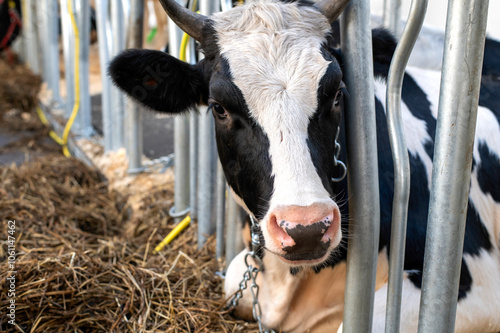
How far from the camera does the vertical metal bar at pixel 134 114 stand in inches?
135

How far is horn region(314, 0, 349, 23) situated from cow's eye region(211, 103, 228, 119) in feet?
1.62

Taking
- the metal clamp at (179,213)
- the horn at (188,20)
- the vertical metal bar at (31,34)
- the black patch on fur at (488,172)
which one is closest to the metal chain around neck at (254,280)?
the horn at (188,20)

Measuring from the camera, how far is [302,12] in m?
1.91

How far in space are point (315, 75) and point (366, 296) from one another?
713mm

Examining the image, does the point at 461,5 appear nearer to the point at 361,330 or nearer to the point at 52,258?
the point at 361,330

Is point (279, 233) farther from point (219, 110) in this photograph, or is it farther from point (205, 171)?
point (205, 171)

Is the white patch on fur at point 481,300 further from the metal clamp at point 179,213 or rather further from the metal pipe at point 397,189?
the metal clamp at point 179,213

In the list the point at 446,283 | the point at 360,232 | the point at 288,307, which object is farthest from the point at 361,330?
the point at 288,307

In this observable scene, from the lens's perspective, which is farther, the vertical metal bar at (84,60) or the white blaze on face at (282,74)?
the vertical metal bar at (84,60)

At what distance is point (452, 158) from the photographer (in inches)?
48.5

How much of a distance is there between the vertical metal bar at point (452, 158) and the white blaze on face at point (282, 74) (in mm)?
341

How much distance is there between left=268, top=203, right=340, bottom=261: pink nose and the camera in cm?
142

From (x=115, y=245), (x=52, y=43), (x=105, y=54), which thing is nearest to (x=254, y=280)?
(x=115, y=245)

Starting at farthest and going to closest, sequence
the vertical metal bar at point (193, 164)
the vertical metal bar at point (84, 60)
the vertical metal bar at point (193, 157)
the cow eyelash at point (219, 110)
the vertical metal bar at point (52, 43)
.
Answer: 1. the vertical metal bar at point (52, 43)
2. the vertical metal bar at point (84, 60)
3. the vertical metal bar at point (193, 164)
4. the vertical metal bar at point (193, 157)
5. the cow eyelash at point (219, 110)
